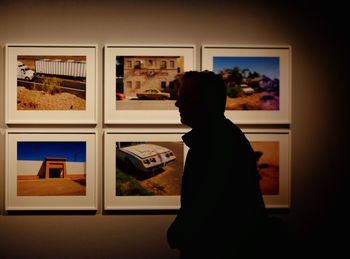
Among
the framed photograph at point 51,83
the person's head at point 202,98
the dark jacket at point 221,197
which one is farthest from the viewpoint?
the framed photograph at point 51,83

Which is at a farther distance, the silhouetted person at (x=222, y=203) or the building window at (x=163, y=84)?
the building window at (x=163, y=84)

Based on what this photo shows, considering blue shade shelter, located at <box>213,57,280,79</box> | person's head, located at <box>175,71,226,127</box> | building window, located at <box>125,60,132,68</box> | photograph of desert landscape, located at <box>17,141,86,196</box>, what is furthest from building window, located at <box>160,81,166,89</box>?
person's head, located at <box>175,71,226,127</box>

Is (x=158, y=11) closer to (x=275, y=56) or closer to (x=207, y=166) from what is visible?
(x=275, y=56)

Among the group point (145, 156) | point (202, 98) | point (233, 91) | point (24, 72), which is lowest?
point (145, 156)

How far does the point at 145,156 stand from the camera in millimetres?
2764

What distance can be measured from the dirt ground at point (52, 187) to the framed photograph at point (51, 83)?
1.31 feet

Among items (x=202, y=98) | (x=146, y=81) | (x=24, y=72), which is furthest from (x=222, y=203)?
(x=24, y=72)

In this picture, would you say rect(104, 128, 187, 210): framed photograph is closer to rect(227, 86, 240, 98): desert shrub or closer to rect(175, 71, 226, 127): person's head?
rect(227, 86, 240, 98): desert shrub

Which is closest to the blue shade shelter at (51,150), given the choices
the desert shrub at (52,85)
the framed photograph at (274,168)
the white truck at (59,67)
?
the desert shrub at (52,85)

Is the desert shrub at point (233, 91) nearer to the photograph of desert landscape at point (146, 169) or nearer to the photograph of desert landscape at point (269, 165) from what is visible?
the photograph of desert landscape at point (269, 165)

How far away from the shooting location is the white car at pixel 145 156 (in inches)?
109

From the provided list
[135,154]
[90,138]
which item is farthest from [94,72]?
[135,154]

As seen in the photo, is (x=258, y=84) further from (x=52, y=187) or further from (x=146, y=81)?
(x=52, y=187)

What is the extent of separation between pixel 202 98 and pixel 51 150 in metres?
1.55
